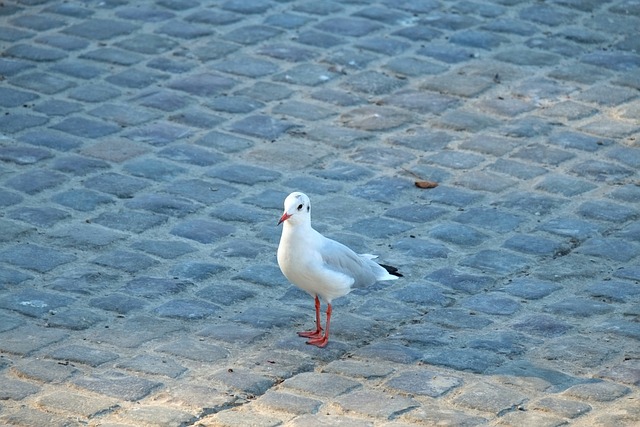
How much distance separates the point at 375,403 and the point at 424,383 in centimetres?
32

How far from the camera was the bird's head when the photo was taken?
6.07 m

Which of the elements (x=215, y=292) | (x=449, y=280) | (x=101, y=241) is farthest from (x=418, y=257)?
(x=101, y=241)

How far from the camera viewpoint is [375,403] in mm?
5602

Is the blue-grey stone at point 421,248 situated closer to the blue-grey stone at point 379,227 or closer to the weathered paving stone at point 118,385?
the blue-grey stone at point 379,227

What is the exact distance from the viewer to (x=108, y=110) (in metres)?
8.91

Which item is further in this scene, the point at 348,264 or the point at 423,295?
the point at 423,295

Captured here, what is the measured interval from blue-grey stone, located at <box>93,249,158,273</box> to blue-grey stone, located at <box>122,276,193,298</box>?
0.43 feet

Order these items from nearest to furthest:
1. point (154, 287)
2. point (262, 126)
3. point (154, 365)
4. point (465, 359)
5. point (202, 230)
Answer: point (154, 365)
point (465, 359)
point (154, 287)
point (202, 230)
point (262, 126)

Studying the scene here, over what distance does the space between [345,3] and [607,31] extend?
2.25 metres

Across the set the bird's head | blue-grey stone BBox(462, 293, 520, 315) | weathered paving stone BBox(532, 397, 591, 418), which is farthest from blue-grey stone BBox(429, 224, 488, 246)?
weathered paving stone BBox(532, 397, 591, 418)

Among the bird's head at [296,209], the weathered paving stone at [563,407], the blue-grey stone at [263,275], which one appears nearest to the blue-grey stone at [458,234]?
the blue-grey stone at [263,275]

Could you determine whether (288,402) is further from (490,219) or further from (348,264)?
(490,219)

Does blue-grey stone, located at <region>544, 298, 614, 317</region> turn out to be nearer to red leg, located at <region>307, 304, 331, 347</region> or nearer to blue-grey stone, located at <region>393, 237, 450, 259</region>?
blue-grey stone, located at <region>393, 237, 450, 259</region>

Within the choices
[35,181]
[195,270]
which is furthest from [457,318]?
[35,181]
